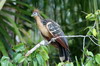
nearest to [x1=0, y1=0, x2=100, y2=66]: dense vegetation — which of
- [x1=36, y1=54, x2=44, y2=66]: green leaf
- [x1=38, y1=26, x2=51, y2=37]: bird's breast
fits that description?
[x1=38, y1=26, x2=51, y2=37]: bird's breast

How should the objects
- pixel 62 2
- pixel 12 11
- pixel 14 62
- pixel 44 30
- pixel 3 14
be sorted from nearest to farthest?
pixel 14 62
pixel 44 30
pixel 3 14
pixel 12 11
pixel 62 2

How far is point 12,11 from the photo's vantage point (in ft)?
8.50

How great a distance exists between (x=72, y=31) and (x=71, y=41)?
0.45 ft

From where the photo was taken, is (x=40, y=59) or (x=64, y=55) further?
(x=64, y=55)

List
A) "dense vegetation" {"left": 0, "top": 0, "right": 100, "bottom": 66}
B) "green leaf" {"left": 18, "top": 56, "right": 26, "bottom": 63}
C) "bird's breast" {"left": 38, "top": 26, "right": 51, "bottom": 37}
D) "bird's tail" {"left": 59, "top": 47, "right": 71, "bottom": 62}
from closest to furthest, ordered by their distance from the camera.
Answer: "green leaf" {"left": 18, "top": 56, "right": 26, "bottom": 63} < "bird's tail" {"left": 59, "top": 47, "right": 71, "bottom": 62} < "bird's breast" {"left": 38, "top": 26, "right": 51, "bottom": 37} < "dense vegetation" {"left": 0, "top": 0, "right": 100, "bottom": 66}

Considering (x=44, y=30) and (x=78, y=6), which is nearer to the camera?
(x=44, y=30)

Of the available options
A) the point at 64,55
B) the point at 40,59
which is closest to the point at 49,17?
the point at 64,55

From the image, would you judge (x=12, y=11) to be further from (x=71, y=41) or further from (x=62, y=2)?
(x=71, y=41)

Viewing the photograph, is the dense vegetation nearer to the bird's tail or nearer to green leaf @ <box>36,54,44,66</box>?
the bird's tail

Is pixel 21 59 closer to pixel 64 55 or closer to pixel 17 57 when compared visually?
pixel 17 57

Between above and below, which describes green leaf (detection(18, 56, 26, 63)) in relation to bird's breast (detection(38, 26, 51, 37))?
above

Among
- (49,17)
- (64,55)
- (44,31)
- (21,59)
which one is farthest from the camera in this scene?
(49,17)

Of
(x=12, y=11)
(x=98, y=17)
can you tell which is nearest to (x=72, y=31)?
(x=12, y=11)

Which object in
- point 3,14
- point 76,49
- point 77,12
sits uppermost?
point 3,14
